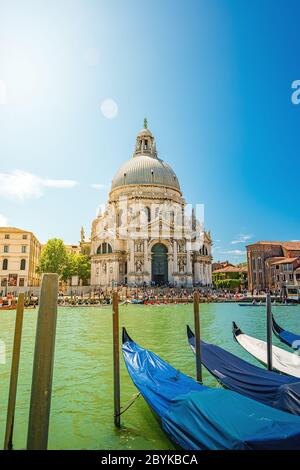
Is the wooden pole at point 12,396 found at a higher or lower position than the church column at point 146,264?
lower

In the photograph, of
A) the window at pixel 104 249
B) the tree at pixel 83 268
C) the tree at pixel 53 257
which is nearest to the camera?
the tree at pixel 53 257

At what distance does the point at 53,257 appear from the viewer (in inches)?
1500

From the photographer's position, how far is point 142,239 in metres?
39.8

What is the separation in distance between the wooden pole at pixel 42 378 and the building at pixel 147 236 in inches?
1388

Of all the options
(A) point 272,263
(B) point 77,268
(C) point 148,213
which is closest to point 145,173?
(C) point 148,213

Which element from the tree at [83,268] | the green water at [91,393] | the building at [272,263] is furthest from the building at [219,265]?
the green water at [91,393]

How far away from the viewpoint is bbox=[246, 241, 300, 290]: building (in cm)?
4444

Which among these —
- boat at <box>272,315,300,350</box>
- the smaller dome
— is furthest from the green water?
the smaller dome

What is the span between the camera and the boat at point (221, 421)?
9.18 ft

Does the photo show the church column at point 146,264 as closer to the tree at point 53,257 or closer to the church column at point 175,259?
the church column at point 175,259

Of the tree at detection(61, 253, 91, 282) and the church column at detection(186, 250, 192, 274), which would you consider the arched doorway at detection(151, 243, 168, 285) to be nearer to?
the church column at detection(186, 250, 192, 274)

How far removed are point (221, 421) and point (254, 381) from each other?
1815 millimetres

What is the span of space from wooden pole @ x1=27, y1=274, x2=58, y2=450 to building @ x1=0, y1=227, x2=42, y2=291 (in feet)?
127
